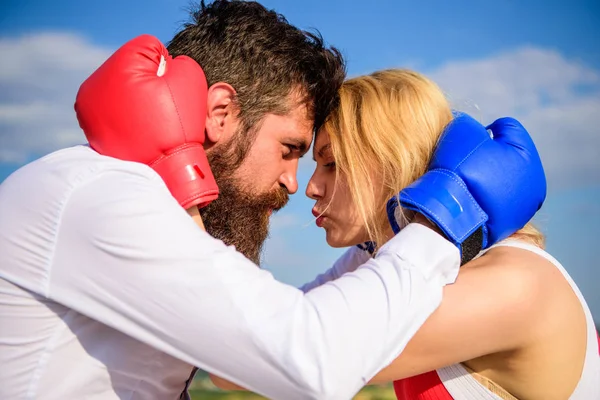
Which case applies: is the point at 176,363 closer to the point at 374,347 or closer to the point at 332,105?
the point at 374,347

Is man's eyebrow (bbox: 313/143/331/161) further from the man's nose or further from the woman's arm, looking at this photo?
the woman's arm

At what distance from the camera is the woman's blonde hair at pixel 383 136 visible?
3.17m

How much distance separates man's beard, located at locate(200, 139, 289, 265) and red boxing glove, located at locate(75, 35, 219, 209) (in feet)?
2.61

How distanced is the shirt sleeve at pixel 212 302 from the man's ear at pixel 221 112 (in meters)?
1.21

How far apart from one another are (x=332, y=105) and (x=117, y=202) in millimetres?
1818

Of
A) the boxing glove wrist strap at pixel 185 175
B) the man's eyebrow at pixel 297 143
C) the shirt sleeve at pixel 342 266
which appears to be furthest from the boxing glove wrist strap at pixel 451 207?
the shirt sleeve at pixel 342 266

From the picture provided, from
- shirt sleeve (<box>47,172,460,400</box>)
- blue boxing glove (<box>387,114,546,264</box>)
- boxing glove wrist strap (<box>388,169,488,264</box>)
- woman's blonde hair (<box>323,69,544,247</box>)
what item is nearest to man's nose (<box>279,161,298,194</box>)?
woman's blonde hair (<box>323,69,544,247</box>)

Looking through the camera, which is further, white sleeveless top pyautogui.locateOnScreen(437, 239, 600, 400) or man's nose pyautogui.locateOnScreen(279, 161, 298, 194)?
man's nose pyautogui.locateOnScreen(279, 161, 298, 194)

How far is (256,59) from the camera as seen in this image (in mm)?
3406

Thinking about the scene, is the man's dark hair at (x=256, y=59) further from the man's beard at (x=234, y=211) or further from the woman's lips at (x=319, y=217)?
the woman's lips at (x=319, y=217)

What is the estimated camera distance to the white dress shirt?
1.85 meters

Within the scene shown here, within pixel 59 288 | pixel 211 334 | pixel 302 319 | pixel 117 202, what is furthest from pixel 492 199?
pixel 59 288

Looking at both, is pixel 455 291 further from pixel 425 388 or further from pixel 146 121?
pixel 146 121

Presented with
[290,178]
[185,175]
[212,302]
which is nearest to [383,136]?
[290,178]
